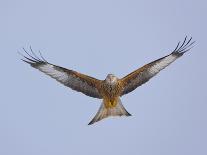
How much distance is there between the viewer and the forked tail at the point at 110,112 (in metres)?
11.4

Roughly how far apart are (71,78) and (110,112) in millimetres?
1271

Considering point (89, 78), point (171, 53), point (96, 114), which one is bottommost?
point (96, 114)

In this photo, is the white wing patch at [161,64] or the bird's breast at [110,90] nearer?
the bird's breast at [110,90]

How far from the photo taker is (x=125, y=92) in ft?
38.0

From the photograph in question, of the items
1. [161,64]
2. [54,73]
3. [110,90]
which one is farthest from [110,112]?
[161,64]

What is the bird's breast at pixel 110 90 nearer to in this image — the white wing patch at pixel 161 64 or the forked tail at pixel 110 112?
the forked tail at pixel 110 112

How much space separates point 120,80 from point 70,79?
1.23 metres

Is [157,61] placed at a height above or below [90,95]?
above

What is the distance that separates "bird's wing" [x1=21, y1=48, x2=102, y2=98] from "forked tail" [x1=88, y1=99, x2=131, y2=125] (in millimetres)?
356

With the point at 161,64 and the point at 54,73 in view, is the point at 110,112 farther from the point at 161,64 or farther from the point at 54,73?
the point at 161,64

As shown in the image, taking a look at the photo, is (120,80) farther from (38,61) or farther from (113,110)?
(38,61)

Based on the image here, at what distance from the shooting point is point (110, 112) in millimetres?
11391

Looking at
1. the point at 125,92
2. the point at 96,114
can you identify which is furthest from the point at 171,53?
the point at 96,114

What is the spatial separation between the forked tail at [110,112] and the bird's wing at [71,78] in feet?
1.17
